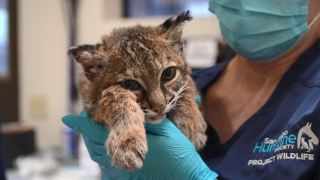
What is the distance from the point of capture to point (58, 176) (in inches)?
84.8

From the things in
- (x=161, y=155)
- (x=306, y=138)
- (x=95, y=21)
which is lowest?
(x=161, y=155)

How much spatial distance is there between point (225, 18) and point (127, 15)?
1762mm

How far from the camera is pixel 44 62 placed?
2.83 m

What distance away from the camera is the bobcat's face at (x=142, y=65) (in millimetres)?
944

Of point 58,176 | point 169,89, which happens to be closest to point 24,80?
point 58,176

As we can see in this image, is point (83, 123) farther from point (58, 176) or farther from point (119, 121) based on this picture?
point (58, 176)

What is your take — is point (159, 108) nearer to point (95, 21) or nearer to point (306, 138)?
point (306, 138)

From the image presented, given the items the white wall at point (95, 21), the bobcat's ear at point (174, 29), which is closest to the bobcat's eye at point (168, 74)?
the bobcat's ear at point (174, 29)

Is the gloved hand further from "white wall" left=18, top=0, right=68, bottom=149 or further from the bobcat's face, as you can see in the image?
"white wall" left=18, top=0, right=68, bottom=149

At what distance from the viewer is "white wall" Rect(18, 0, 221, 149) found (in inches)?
Result: 102

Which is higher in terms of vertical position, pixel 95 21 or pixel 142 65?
pixel 95 21

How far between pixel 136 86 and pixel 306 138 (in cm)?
60

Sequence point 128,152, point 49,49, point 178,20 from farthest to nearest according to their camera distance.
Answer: point 49,49 < point 178,20 < point 128,152

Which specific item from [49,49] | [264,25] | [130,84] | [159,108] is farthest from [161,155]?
[49,49]
